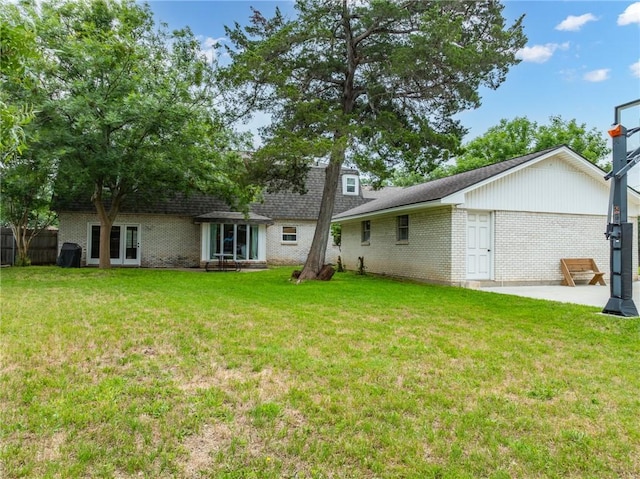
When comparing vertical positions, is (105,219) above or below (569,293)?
above

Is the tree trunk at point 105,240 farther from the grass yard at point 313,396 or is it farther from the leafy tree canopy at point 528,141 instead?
the leafy tree canopy at point 528,141

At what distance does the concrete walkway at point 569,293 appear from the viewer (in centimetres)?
947

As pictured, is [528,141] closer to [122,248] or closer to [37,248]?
[122,248]

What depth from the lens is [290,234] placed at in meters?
22.9

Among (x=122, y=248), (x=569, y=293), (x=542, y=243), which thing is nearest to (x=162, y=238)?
(x=122, y=248)

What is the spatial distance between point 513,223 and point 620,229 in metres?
5.55

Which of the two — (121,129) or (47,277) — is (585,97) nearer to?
(121,129)

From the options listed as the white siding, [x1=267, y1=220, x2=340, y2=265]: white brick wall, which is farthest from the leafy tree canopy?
the white siding

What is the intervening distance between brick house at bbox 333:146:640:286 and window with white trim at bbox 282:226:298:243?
9.14 meters

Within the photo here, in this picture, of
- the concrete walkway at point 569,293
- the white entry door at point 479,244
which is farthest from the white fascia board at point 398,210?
the concrete walkway at point 569,293

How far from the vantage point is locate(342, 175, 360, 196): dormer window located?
25.1 metres

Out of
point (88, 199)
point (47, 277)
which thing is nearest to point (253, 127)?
point (47, 277)

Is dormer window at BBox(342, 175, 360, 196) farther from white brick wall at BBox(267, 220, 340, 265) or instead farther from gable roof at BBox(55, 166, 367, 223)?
white brick wall at BBox(267, 220, 340, 265)

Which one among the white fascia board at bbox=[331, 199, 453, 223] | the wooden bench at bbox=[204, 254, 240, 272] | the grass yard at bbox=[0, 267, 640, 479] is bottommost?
the grass yard at bbox=[0, 267, 640, 479]
